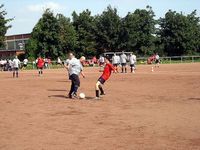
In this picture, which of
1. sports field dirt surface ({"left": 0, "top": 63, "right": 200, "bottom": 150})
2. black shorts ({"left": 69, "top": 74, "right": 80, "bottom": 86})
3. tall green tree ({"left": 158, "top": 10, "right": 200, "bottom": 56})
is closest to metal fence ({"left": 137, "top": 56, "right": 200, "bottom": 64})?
tall green tree ({"left": 158, "top": 10, "right": 200, "bottom": 56})

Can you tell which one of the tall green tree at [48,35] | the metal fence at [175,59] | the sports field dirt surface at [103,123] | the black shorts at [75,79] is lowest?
the sports field dirt surface at [103,123]

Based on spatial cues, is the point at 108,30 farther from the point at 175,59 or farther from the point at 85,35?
the point at 175,59

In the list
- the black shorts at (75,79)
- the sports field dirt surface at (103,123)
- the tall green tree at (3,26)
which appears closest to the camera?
the sports field dirt surface at (103,123)

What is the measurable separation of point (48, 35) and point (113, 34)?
36.0ft

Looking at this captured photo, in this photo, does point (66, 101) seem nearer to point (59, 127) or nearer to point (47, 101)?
point (47, 101)

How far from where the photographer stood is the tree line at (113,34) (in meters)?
66.0

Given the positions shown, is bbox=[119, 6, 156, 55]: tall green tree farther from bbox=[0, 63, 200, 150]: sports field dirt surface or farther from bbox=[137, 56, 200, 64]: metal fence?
bbox=[0, 63, 200, 150]: sports field dirt surface

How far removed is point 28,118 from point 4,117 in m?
0.82

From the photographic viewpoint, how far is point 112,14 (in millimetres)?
71625

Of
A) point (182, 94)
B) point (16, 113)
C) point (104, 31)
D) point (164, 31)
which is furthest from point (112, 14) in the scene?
point (16, 113)

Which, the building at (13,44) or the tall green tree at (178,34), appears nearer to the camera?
the tall green tree at (178,34)

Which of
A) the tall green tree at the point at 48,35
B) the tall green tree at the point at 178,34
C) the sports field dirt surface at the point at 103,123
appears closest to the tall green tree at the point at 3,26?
the tall green tree at the point at 48,35

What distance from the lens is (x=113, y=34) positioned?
231 ft

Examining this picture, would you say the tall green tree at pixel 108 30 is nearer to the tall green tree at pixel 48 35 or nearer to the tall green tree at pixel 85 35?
the tall green tree at pixel 85 35
